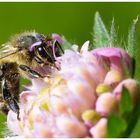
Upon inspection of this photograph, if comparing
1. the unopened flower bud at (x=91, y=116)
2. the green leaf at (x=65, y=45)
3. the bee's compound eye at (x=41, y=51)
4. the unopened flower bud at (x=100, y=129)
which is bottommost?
the unopened flower bud at (x=100, y=129)

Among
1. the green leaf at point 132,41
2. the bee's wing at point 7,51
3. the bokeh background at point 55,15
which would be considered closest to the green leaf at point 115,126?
the green leaf at point 132,41

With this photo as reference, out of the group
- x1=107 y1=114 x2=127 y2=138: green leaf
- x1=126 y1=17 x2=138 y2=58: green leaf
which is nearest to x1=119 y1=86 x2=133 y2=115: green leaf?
x1=107 y1=114 x2=127 y2=138: green leaf

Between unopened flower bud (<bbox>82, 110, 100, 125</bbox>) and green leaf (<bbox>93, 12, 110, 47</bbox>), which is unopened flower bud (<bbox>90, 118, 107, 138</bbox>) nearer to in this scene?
unopened flower bud (<bbox>82, 110, 100, 125</bbox>)

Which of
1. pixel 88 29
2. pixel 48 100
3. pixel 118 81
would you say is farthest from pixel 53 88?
pixel 88 29

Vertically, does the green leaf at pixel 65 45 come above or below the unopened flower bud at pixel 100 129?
above

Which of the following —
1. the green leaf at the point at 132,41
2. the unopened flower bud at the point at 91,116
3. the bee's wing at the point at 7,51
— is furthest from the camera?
the bee's wing at the point at 7,51

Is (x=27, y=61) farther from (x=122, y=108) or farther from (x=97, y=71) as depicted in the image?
(x=122, y=108)

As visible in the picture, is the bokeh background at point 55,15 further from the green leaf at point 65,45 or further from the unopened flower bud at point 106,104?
the unopened flower bud at point 106,104
